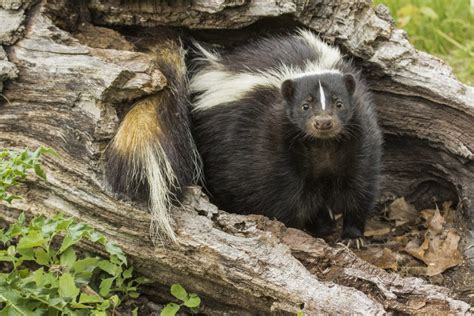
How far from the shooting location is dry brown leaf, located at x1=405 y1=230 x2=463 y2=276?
199 inches

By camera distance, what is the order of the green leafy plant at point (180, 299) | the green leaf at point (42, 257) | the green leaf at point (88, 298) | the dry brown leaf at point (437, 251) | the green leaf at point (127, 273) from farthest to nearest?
the dry brown leaf at point (437, 251) → the green leaf at point (127, 273) → the green leafy plant at point (180, 299) → the green leaf at point (42, 257) → the green leaf at point (88, 298)

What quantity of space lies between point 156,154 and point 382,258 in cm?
168

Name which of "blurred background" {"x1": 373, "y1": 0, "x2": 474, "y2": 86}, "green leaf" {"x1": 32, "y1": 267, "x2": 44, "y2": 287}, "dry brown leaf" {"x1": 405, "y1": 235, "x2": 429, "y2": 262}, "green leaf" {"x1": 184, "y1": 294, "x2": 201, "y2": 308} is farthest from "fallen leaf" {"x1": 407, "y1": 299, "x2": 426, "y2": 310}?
"blurred background" {"x1": 373, "y1": 0, "x2": 474, "y2": 86}

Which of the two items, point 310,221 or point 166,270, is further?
point 310,221

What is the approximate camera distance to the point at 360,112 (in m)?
5.07

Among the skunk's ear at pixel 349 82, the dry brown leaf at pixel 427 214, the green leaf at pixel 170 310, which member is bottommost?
the dry brown leaf at pixel 427 214

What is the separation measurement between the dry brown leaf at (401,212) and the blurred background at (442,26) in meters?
2.05

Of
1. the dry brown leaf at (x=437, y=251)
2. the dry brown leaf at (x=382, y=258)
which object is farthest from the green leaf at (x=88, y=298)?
the dry brown leaf at (x=437, y=251)

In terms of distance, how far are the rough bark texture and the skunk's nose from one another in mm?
Answer: 707

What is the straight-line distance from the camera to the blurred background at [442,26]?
7438 mm

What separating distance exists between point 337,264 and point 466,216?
1.54m

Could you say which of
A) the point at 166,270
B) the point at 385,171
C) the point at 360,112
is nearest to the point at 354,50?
the point at 360,112

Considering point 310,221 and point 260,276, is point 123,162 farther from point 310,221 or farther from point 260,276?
point 310,221

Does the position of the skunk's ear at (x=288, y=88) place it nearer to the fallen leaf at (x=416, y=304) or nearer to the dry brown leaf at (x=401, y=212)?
the dry brown leaf at (x=401, y=212)
